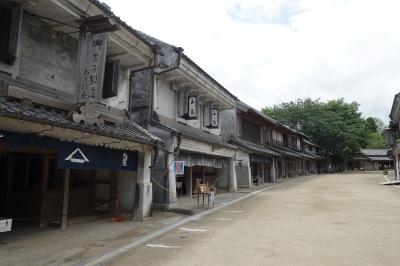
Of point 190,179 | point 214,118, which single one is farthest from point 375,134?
point 190,179

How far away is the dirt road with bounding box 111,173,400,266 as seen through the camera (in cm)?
766

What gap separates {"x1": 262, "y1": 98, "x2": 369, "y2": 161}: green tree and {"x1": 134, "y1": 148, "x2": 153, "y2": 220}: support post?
52436 millimetres

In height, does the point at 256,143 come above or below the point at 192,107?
below

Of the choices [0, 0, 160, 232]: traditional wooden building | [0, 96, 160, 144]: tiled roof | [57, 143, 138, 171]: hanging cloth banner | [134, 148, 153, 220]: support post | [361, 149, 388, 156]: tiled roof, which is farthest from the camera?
[361, 149, 388, 156]: tiled roof

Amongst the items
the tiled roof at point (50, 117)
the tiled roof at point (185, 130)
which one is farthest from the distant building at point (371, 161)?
the tiled roof at point (50, 117)

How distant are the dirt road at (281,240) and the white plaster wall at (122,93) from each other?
18.7 feet

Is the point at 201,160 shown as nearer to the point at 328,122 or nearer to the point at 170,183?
the point at 170,183

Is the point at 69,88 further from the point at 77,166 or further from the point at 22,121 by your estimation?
the point at 22,121

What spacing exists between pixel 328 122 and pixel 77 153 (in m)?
58.9

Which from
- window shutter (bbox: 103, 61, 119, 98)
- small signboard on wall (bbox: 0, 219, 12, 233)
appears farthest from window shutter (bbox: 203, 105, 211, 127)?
small signboard on wall (bbox: 0, 219, 12, 233)

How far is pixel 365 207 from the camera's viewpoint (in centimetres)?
1661

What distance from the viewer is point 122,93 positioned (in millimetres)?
14242

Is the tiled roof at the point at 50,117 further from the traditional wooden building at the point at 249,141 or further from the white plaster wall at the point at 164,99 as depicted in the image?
the traditional wooden building at the point at 249,141

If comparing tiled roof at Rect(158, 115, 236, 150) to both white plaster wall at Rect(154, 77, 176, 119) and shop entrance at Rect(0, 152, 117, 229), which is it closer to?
white plaster wall at Rect(154, 77, 176, 119)
